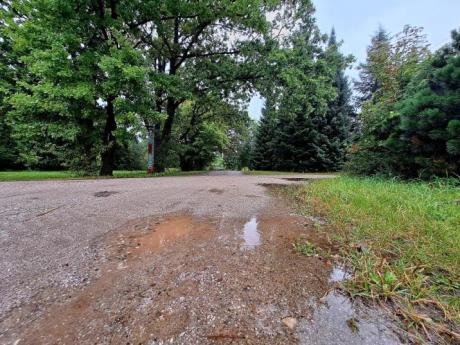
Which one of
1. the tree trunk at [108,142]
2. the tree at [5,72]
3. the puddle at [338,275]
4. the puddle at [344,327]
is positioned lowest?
the puddle at [344,327]

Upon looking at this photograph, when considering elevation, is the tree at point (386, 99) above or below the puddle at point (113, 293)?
above

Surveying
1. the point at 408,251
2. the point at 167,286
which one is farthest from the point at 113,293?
the point at 408,251

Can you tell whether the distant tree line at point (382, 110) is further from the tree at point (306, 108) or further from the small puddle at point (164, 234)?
the small puddle at point (164, 234)

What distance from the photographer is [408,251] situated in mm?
1941

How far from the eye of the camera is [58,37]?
283 inches

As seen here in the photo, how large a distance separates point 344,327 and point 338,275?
55cm

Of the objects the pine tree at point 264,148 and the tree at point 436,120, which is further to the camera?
the pine tree at point 264,148

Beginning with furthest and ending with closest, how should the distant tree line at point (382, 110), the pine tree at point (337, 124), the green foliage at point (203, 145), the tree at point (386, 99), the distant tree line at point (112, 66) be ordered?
the green foliage at point (203, 145) < the pine tree at point (337, 124) < the distant tree line at point (112, 66) < the tree at point (386, 99) < the distant tree line at point (382, 110)

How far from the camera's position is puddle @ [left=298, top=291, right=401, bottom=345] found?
1.11m

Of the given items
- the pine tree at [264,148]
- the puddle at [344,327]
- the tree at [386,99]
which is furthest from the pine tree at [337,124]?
the puddle at [344,327]

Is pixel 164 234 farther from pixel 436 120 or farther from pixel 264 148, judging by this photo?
pixel 264 148

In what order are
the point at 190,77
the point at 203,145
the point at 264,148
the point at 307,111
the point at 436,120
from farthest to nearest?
1. the point at 264,148
2. the point at 203,145
3. the point at 307,111
4. the point at 190,77
5. the point at 436,120

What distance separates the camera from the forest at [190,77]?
4957mm

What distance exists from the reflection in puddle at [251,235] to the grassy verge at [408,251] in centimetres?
78
